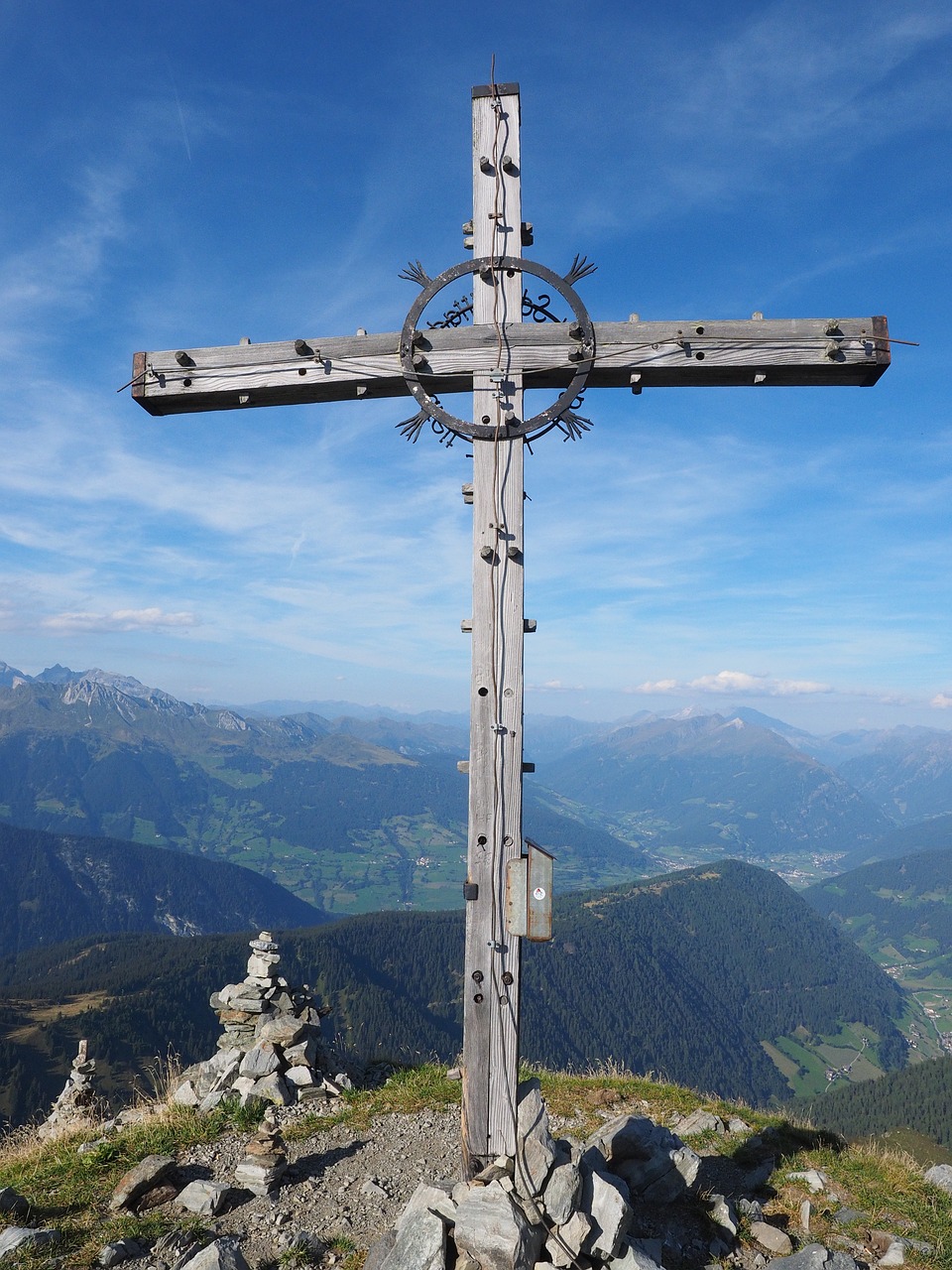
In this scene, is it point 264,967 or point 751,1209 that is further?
point 264,967

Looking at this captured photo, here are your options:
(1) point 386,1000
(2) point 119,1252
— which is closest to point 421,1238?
(2) point 119,1252

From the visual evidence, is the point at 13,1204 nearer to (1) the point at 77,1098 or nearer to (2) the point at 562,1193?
(2) the point at 562,1193

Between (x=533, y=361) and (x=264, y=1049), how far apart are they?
10.5 m

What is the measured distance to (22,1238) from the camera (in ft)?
19.0

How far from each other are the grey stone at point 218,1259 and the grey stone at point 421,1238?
117 cm

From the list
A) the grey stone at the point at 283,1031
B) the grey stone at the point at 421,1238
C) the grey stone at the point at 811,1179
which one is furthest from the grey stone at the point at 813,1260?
the grey stone at the point at 283,1031

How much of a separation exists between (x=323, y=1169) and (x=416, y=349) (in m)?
8.60

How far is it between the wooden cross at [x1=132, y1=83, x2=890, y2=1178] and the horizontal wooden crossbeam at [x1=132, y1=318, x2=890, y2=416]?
0.04ft

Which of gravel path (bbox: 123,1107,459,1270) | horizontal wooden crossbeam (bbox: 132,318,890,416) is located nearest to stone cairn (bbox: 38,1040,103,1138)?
gravel path (bbox: 123,1107,459,1270)

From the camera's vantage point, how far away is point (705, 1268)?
6180 millimetres

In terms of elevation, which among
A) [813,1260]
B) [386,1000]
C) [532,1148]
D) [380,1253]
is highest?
[532,1148]

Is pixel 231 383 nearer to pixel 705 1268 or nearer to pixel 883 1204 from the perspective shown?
pixel 705 1268

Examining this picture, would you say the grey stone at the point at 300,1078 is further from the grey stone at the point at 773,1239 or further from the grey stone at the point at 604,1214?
the grey stone at the point at 773,1239

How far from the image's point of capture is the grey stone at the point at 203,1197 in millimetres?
6492
